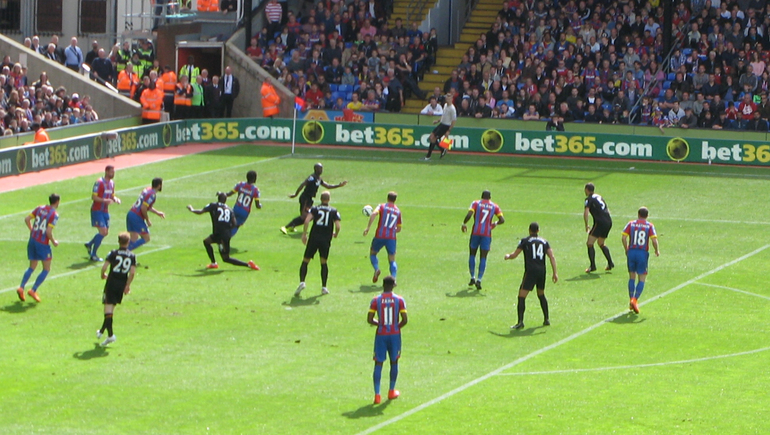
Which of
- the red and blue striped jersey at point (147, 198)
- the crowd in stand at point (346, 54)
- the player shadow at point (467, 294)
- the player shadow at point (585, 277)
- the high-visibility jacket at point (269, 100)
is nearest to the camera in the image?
the player shadow at point (467, 294)

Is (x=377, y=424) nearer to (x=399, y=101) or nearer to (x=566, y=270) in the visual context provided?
(x=566, y=270)

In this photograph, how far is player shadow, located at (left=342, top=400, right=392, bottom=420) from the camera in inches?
648

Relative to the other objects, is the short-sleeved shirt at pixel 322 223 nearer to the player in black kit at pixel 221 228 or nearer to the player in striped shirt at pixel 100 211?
the player in black kit at pixel 221 228

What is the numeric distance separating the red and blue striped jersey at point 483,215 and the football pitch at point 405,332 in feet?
4.02

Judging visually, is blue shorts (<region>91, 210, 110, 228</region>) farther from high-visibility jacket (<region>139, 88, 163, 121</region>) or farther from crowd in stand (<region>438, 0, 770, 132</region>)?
crowd in stand (<region>438, 0, 770, 132</region>)

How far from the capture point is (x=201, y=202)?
34062mm

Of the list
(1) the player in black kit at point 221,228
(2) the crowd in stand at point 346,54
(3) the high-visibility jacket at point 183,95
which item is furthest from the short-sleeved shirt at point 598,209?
(3) the high-visibility jacket at point 183,95

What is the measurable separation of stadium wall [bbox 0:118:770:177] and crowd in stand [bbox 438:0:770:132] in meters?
1.83

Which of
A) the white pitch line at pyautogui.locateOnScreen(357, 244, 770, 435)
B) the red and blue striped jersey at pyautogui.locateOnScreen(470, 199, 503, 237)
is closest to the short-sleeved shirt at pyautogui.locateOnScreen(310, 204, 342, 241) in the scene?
the red and blue striped jersey at pyautogui.locateOnScreen(470, 199, 503, 237)

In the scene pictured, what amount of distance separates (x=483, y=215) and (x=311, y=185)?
6225mm

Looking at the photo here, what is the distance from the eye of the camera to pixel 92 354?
19.4 meters

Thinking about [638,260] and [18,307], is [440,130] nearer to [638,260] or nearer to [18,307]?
[638,260]

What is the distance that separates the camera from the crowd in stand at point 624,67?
4466 cm

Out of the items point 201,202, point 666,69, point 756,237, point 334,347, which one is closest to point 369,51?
point 666,69
